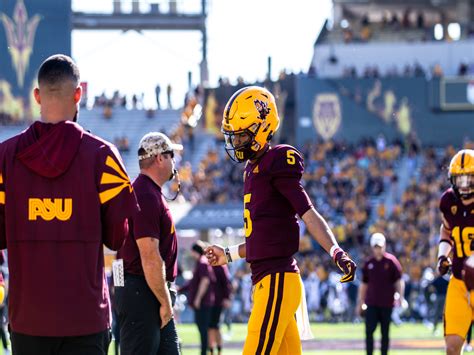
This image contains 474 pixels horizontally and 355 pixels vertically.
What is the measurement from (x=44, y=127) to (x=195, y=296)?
10794mm

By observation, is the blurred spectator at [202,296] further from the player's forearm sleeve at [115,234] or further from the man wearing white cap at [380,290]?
the player's forearm sleeve at [115,234]

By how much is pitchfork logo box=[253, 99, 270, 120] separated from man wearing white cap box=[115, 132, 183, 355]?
2.54 feet

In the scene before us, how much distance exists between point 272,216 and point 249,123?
615 millimetres

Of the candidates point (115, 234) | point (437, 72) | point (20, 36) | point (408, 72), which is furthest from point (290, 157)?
point (408, 72)

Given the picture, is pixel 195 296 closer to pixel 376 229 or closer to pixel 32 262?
pixel 32 262

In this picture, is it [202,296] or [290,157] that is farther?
[202,296]

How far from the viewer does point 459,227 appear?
9758 mm

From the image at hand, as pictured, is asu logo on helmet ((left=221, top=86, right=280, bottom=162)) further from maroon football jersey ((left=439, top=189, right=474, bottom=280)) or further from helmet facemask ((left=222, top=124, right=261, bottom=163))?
maroon football jersey ((left=439, top=189, right=474, bottom=280))

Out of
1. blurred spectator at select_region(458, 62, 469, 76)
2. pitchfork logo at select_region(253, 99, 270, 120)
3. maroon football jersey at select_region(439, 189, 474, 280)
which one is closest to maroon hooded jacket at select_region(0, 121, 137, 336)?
pitchfork logo at select_region(253, 99, 270, 120)

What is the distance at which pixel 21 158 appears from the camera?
5.01 meters

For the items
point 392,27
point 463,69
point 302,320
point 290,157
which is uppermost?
point 392,27

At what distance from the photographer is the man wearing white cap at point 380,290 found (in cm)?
1478

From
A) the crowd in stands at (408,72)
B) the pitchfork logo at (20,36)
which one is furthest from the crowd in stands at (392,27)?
the pitchfork logo at (20,36)

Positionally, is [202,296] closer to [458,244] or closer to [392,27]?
[458,244]
